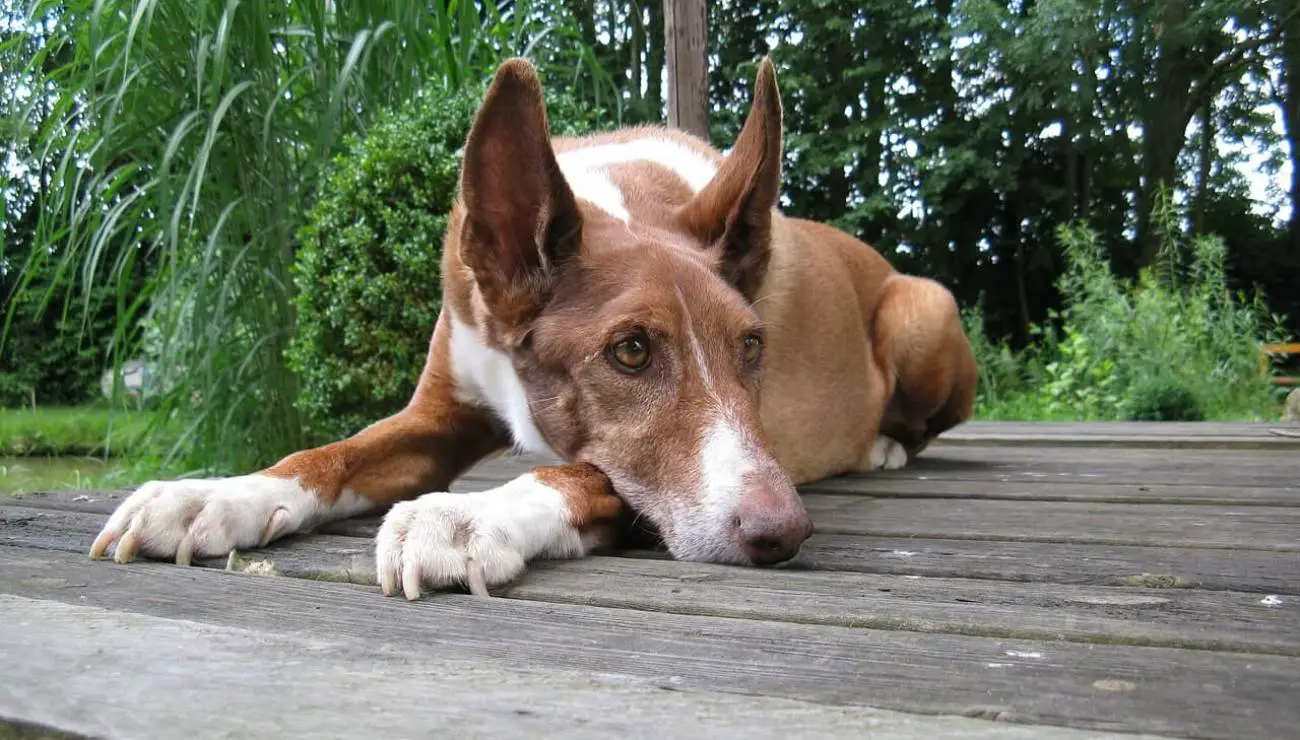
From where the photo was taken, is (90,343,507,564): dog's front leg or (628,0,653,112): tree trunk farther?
(628,0,653,112): tree trunk

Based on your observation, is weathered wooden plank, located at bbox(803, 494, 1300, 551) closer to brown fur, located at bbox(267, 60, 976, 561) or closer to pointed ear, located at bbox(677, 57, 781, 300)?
brown fur, located at bbox(267, 60, 976, 561)

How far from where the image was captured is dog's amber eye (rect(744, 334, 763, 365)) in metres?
2.11

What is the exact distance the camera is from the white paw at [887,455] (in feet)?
11.3

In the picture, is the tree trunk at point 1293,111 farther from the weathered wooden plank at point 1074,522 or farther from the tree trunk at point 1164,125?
the weathered wooden plank at point 1074,522

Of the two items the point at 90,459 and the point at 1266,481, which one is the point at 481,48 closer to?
the point at 1266,481

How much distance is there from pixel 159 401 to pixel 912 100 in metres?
11.5

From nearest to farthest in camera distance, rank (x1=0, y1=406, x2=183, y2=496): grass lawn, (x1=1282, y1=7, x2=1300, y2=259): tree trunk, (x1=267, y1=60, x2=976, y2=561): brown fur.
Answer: (x1=267, y1=60, x2=976, y2=561): brown fur, (x1=0, y1=406, x2=183, y2=496): grass lawn, (x1=1282, y1=7, x2=1300, y2=259): tree trunk

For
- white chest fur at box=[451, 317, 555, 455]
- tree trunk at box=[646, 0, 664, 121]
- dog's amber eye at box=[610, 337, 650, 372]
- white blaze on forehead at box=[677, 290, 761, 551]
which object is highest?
tree trunk at box=[646, 0, 664, 121]

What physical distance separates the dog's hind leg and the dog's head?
1.31 m

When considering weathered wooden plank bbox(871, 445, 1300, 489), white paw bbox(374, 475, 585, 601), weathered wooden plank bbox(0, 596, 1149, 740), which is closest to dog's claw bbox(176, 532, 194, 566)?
white paw bbox(374, 475, 585, 601)

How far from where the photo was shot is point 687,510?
1.85m

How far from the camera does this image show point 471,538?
5.33 ft

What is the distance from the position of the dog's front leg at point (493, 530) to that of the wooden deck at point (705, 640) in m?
0.05

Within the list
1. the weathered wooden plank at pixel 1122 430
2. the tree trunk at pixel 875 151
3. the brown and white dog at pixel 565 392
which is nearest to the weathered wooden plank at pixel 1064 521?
the brown and white dog at pixel 565 392
